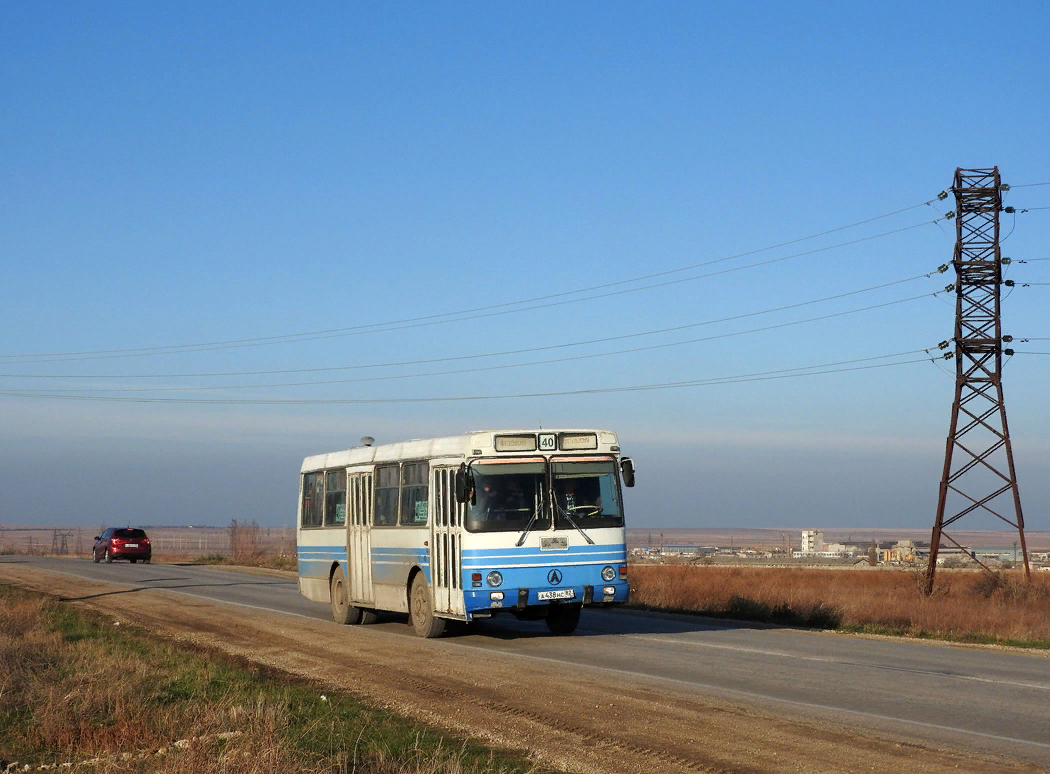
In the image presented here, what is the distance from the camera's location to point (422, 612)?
20.0 m

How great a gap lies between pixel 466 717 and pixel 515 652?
239 inches

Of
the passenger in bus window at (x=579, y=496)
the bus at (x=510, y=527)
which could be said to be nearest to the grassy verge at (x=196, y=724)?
the bus at (x=510, y=527)

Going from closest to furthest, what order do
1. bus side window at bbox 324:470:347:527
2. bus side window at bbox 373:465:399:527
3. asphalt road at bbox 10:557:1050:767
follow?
asphalt road at bbox 10:557:1050:767, bus side window at bbox 373:465:399:527, bus side window at bbox 324:470:347:527

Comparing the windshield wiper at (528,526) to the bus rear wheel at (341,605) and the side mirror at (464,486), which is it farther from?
the bus rear wheel at (341,605)

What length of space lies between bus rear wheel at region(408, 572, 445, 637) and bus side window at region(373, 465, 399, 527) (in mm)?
1313

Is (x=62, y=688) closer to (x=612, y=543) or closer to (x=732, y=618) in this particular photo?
(x=612, y=543)

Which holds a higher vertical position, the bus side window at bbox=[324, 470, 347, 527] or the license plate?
the bus side window at bbox=[324, 470, 347, 527]

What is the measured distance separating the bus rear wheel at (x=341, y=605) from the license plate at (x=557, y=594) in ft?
19.4

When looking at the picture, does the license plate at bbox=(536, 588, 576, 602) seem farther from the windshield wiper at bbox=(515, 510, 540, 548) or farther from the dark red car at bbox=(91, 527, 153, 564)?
the dark red car at bbox=(91, 527, 153, 564)

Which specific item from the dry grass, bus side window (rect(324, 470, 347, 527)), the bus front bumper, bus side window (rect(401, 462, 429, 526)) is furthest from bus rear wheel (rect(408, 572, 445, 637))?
the dry grass

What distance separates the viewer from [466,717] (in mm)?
11461

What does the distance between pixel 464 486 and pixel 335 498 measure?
663cm

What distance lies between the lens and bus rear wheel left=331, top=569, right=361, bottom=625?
75.8 ft

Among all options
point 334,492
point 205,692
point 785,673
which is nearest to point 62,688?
point 205,692
